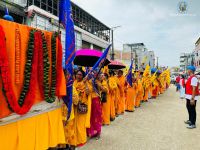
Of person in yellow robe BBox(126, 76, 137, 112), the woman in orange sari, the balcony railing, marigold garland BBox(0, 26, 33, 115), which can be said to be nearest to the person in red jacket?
the woman in orange sari

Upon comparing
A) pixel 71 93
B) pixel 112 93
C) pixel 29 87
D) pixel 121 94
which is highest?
pixel 29 87

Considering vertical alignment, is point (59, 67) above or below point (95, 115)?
above

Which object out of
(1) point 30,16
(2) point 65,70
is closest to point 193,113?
(2) point 65,70

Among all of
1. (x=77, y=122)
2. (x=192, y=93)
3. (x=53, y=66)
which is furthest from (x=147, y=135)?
(x=53, y=66)

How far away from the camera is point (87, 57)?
6.06m

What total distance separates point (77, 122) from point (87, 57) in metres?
1.86

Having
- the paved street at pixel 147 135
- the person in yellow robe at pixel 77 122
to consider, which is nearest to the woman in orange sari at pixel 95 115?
the paved street at pixel 147 135

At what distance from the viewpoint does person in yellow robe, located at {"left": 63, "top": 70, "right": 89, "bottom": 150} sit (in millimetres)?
4488

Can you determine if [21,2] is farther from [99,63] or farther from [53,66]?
[53,66]

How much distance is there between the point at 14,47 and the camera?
9.04 ft

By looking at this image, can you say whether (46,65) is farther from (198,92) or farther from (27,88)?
(198,92)

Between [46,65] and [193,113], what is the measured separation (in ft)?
17.3

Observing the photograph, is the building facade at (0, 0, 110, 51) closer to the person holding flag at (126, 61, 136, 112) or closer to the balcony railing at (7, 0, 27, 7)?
the balcony railing at (7, 0, 27, 7)

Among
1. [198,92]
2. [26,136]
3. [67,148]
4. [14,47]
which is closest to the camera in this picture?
[14,47]
